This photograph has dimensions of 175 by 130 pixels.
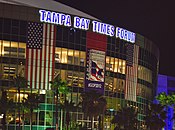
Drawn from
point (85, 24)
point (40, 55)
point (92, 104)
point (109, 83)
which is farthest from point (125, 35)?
point (92, 104)

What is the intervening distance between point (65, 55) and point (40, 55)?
208 inches

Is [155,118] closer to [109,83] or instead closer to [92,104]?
[109,83]

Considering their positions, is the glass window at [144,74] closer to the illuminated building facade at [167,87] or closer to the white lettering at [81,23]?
the white lettering at [81,23]

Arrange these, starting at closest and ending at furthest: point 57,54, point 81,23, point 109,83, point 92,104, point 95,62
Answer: point 92,104
point 57,54
point 81,23
point 95,62
point 109,83

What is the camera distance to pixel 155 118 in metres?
102

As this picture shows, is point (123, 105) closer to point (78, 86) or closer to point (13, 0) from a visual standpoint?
point (78, 86)

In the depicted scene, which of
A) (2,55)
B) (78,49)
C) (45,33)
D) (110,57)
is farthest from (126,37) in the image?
(2,55)

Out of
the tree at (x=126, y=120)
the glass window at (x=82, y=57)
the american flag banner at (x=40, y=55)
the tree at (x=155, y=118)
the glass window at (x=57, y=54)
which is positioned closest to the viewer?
the tree at (x=126, y=120)

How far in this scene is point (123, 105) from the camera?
354 feet

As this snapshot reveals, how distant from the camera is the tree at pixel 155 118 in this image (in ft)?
329

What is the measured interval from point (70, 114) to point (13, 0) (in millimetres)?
24798

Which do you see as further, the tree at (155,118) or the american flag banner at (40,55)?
the tree at (155,118)

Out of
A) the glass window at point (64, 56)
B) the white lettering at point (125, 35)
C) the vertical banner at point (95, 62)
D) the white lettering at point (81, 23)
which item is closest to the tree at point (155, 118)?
the vertical banner at point (95, 62)

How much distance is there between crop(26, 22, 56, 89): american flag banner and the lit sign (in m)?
1.48
